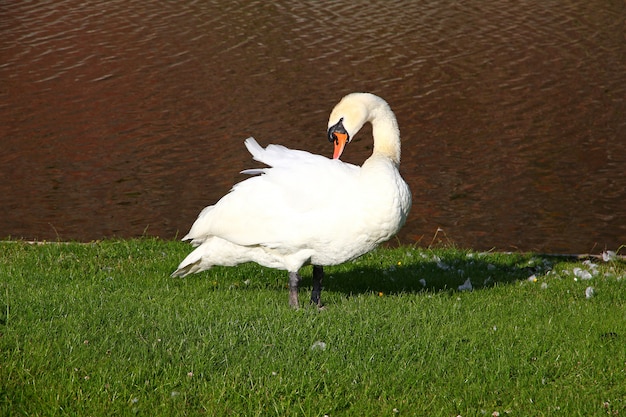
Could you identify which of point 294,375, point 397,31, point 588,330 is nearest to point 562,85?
point 397,31

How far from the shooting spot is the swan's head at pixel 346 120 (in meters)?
7.23

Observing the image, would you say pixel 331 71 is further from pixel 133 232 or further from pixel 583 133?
pixel 133 232

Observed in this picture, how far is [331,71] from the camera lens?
22.2 meters

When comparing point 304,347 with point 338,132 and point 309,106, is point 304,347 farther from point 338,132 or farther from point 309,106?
point 309,106

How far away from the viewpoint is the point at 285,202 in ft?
Result: 23.1

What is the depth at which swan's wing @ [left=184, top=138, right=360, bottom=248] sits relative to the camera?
271 inches

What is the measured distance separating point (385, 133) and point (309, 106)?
12.0 m

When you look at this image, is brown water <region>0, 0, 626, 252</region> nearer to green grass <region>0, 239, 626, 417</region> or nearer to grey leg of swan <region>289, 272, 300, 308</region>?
green grass <region>0, 239, 626, 417</region>

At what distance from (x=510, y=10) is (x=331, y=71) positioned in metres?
10.3

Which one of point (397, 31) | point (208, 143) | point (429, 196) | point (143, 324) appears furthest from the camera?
point (397, 31)

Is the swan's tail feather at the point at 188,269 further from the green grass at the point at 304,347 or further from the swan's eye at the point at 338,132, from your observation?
the swan's eye at the point at 338,132

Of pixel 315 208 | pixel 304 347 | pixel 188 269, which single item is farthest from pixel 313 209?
pixel 188 269

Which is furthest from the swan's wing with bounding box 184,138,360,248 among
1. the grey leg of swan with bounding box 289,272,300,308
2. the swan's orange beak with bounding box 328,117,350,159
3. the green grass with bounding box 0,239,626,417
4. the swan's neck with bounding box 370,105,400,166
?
the green grass with bounding box 0,239,626,417

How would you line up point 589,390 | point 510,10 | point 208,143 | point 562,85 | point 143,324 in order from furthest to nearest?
point 510,10, point 562,85, point 208,143, point 143,324, point 589,390
